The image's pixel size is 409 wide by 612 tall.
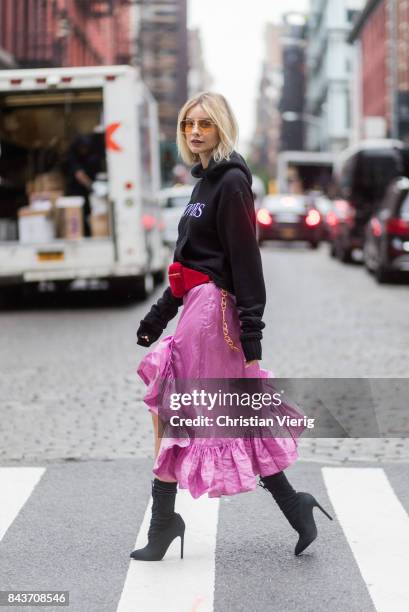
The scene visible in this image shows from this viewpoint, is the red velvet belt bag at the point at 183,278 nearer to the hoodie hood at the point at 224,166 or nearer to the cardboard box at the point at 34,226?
the hoodie hood at the point at 224,166

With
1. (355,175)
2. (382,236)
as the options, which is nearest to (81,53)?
(355,175)

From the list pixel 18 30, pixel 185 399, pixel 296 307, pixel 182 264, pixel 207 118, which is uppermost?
pixel 18 30

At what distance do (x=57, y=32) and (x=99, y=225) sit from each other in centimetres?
2837

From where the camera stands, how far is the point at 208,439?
4703mm

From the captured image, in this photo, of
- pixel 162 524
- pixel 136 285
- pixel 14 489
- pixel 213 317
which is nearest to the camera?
pixel 213 317

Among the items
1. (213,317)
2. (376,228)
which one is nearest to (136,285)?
(376,228)

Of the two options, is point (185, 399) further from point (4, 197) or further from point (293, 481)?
point (4, 197)

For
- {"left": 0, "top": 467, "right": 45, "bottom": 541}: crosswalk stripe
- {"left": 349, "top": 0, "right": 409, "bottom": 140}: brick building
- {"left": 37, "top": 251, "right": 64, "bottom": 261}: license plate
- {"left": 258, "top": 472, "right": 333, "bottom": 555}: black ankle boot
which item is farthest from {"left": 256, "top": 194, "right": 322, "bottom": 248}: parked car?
{"left": 258, "top": 472, "right": 333, "bottom": 555}: black ankle boot

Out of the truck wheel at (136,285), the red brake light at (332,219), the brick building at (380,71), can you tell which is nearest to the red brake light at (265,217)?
the red brake light at (332,219)

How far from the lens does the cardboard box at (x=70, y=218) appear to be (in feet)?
55.3

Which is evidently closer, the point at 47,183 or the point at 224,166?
the point at 224,166

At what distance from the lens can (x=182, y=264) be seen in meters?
4.82

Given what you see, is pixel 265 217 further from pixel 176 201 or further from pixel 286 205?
pixel 176 201

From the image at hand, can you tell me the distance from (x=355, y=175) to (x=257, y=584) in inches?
1044
